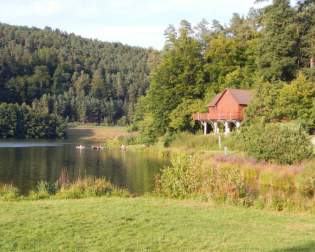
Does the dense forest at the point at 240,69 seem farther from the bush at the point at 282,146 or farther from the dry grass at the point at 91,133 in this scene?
the bush at the point at 282,146

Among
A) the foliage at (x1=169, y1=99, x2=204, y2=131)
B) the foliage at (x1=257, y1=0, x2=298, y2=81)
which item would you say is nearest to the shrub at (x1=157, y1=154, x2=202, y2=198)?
the foliage at (x1=257, y1=0, x2=298, y2=81)

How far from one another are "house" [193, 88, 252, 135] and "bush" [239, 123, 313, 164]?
2162cm

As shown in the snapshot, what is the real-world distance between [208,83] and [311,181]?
37950mm

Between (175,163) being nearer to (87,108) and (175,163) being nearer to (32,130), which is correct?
(32,130)

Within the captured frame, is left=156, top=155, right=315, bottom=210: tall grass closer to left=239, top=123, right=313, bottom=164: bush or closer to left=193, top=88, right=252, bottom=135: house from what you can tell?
left=239, top=123, right=313, bottom=164: bush

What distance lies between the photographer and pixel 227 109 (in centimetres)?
5003

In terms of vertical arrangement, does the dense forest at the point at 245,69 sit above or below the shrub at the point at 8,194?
above

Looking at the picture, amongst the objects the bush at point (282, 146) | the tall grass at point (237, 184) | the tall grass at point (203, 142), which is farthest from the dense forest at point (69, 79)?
the tall grass at point (237, 184)

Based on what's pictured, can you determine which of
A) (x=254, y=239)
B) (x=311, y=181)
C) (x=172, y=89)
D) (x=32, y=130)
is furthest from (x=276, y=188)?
(x=32, y=130)

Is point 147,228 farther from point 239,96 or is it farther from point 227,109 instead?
point 227,109

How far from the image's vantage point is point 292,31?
46.4 meters

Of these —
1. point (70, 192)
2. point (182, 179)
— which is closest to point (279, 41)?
point (182, 179)

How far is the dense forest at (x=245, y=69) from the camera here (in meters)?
41.5

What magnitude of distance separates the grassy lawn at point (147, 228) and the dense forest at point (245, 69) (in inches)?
1093
